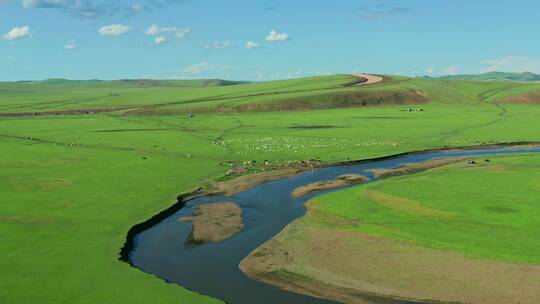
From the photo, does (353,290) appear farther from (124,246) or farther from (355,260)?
(124,246)

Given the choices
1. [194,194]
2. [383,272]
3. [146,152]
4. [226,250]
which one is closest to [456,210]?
[383,272]

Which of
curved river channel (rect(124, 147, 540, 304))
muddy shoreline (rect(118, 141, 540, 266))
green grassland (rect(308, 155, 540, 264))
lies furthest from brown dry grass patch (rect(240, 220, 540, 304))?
muddy shoreline (rect(118, 141, 540, 266))

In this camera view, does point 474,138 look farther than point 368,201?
Yes

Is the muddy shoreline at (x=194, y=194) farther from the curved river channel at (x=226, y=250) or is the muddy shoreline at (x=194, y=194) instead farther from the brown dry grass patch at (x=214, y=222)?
the brown dry grass patch at (x=214, y=222)

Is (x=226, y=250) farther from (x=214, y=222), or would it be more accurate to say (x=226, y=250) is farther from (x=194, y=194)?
(x=194, y=194)

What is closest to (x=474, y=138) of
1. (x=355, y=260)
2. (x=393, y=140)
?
(x=393, y=140)

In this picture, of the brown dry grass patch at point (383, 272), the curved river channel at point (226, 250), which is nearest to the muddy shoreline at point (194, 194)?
the curved river channel at point (226, 250)

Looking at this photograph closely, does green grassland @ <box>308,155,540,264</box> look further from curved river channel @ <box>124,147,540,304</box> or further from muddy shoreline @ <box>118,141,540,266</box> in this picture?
muddy shoreline @ <box>118,141,540,266</box>
